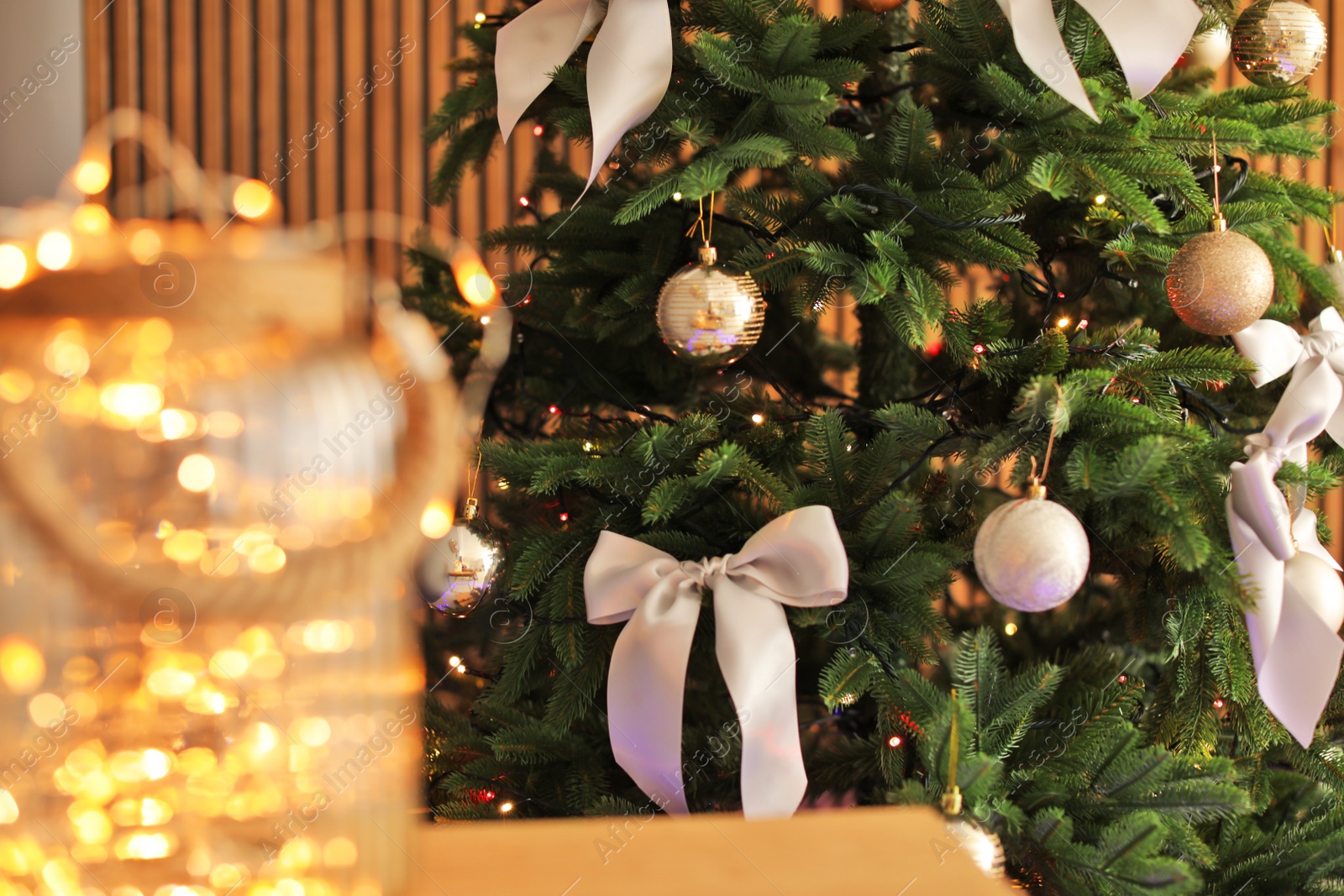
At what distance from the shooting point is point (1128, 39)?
731 mm

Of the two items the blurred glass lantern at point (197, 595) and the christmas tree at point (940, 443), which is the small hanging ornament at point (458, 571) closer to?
the christmas tree at point (940, 443)

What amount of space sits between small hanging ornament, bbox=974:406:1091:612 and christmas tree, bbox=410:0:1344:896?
0.01 m

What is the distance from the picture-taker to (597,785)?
0.90 m

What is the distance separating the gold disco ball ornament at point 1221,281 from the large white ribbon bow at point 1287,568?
0.09 metres

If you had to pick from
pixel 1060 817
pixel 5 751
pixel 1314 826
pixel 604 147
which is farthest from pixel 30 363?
pixel 1314 826

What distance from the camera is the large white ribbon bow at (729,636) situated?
2.37 ft

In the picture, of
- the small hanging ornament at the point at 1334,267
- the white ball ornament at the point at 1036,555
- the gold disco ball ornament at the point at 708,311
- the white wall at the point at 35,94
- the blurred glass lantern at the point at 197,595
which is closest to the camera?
the blurred glass lantern at the point at 197,595

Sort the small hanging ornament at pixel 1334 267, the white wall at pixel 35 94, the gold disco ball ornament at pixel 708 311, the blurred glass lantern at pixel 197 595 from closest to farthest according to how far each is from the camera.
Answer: the blurred glass lantern at pixel 197 595, the white wall at pixel 35 94, the gold disco ball ornament at pixel 708 311, the small hanging ornament at pixel 1334 267

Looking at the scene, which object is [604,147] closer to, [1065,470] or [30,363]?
[1065,470]

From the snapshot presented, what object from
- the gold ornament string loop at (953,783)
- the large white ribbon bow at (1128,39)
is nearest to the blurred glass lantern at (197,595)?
the gold ornament string loop at (953,783)

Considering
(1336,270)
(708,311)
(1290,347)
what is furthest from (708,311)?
(1336,270)

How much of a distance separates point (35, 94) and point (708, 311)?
1.49 feet

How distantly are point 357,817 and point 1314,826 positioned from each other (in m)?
0.84

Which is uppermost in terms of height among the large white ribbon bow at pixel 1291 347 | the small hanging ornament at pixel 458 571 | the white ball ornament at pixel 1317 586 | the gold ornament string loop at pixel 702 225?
the gold ornament string loop at pixel 702 225
